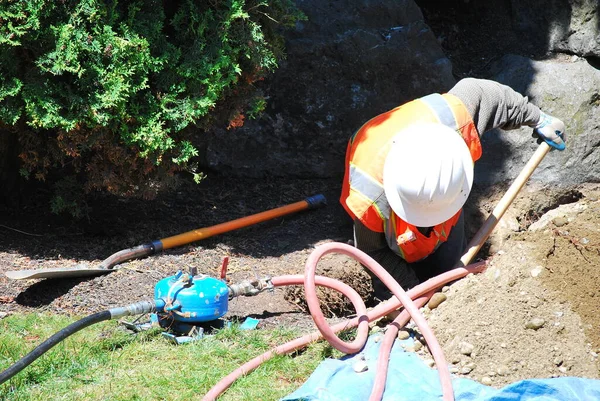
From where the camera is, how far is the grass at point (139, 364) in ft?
11.9

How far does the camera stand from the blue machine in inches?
161

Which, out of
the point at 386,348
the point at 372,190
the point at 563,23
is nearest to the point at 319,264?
the point at 372,190

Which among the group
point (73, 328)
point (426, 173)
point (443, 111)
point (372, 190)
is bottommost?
point (73, 328)

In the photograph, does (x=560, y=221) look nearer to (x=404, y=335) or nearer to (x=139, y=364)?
(x=404, y=335)

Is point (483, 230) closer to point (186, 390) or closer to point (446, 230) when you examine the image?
point (446, 230)

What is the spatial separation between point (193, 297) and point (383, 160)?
1.33m

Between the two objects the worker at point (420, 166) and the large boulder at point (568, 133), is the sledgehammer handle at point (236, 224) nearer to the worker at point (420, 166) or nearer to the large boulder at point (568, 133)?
the worker at point (420, 166)

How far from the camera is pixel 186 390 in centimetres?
368

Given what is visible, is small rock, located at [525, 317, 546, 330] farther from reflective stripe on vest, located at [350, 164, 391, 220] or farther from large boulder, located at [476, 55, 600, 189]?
large boulder, located at [476, 55, 600, 189]

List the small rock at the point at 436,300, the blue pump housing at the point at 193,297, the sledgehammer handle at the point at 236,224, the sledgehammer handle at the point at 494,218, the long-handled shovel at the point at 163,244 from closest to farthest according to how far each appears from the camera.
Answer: the blue pump housing at the point at 193,297, the small rock at the point at 436,300, the long-handled shovel at the point at 163,244, the sledgehammer handle at the point at 494,218, the sledgehammer handle at the point at 236,224

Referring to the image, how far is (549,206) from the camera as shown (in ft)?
20.4

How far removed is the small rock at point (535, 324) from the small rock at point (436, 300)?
0.52m

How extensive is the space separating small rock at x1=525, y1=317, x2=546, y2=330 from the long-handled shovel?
2245mm

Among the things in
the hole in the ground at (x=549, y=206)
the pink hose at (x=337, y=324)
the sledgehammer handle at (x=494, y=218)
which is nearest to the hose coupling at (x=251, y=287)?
the pink hose at (x=337, y=324)
